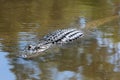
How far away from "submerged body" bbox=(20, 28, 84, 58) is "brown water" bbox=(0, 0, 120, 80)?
0.14 metres

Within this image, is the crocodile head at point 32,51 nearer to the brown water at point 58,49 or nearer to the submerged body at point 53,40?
the submerged body at point 53,40

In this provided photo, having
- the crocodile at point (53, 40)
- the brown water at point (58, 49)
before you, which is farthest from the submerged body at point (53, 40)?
the brown water at point (58, 49)

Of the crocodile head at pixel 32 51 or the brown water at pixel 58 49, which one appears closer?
the brown water at pixel 58 49

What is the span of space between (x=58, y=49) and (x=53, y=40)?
26cm

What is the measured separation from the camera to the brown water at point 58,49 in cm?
537

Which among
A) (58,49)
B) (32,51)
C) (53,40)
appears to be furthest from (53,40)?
(32,51)

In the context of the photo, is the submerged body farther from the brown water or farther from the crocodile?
the brown water

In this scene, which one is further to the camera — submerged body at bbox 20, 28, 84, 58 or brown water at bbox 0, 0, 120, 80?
submerged body at bbox 20, 28, 84, 58

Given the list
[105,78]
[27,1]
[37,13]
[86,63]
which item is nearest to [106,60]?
[86,63]

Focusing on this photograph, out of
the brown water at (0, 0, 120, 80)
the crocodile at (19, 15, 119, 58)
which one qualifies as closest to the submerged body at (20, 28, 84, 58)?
the crocodile at (19, 15, 119, 58)

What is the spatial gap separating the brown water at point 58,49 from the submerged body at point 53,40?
0.45 feet

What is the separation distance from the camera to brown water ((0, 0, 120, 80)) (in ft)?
17.6

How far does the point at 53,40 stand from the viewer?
6461 mm

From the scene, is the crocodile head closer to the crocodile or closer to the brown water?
the crocodile
